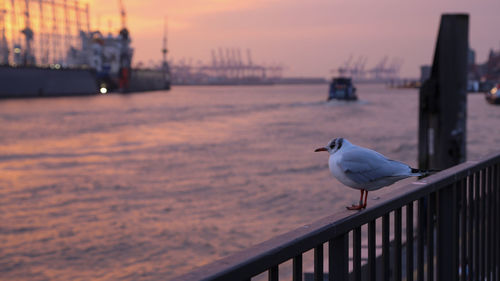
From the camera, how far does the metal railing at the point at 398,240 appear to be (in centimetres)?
159

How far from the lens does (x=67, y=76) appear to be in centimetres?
11200

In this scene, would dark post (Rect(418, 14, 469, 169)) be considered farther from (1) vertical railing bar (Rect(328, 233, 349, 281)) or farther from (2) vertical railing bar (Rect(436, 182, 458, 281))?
(1) vertical railing bar (Rect(328, 233, 349, 281))

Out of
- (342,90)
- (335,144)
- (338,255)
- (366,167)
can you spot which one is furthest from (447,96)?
(342,90)

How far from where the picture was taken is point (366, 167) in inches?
95.2

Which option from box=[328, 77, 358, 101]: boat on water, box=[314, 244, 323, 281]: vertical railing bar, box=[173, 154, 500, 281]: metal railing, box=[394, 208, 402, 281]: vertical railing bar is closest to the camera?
box=[173, 154, 500, 281]: metal railing

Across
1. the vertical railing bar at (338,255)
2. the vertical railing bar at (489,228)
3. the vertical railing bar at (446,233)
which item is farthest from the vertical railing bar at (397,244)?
the vertical railing bar at (489,228)

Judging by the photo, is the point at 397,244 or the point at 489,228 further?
the point at 489,228

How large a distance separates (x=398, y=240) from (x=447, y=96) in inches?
230

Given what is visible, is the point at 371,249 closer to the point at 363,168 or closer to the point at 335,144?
the point at 363,168

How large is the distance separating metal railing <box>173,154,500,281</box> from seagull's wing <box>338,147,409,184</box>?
9cm

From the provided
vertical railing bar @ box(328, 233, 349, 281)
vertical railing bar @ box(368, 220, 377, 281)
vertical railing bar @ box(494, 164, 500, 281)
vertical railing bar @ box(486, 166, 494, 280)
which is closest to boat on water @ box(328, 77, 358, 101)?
vertical railing bar @ box(494, 164, 500, 281)

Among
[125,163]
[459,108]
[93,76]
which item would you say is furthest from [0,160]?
[93,76]

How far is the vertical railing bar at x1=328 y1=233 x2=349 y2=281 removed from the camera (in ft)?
6.55

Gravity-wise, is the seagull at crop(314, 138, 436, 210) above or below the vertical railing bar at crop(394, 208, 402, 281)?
above
